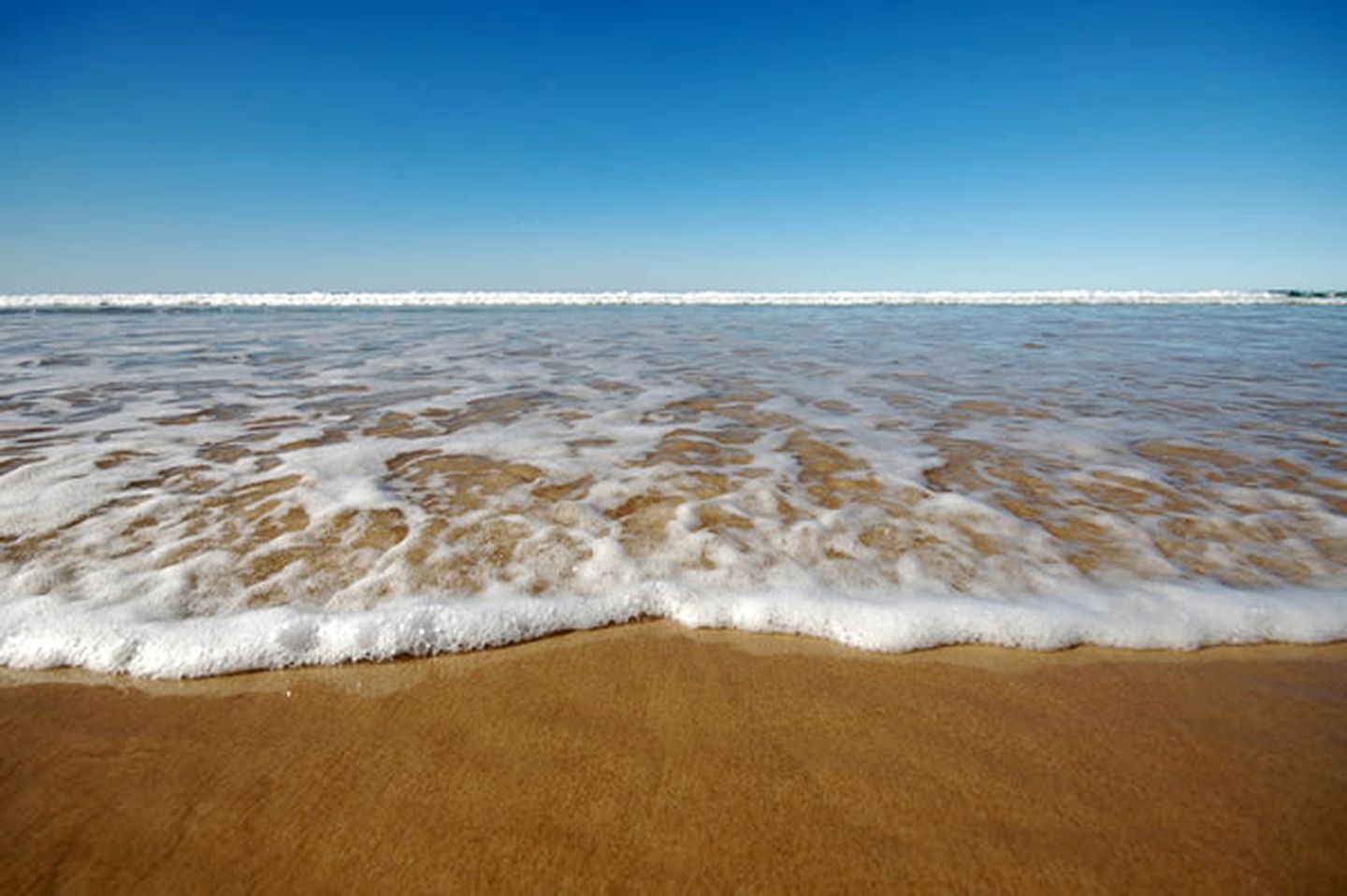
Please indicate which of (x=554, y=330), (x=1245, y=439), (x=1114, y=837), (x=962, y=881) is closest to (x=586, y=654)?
(x=962, y=881)

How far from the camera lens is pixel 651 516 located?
2.57 metres

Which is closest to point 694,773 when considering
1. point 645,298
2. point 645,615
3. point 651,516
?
point 645,615

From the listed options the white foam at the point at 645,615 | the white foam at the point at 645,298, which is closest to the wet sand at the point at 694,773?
the white foam at the point at 645,615

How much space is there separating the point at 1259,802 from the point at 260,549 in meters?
2.97

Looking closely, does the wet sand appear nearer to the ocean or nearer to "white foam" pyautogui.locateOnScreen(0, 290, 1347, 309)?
the ocean

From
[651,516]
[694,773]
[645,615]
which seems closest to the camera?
[694,773]

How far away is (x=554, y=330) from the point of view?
13.6 metres

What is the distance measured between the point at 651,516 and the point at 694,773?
1339mm

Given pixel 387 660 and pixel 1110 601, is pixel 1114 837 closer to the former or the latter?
pixel 1110 601

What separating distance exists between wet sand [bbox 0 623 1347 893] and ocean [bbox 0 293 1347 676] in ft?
0.48

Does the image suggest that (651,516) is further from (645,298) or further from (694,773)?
(645,298)

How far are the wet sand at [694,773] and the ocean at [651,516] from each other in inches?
5.8

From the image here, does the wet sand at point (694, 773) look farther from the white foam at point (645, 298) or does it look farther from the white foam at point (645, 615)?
the white foam at point (645, 298)

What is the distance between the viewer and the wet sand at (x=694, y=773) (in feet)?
3.62
